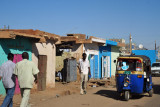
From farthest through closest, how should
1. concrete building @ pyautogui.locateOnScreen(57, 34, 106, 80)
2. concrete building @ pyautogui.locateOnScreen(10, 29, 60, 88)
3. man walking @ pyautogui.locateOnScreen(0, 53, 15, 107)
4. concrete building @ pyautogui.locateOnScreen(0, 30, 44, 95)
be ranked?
concrete building @ pyautogui.locateOnScreen(57, 34, 106, 80) < concrete building @ pyautogui.locateOnScreen(10, 29, 60, 88) < concrete building @ pyautogui.locateOnScreen(0, 30, 44, 95) < man walking @ pyautogui.locateOnScreen(0, 53, 15, 107)

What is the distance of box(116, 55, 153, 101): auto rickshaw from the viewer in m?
10.8

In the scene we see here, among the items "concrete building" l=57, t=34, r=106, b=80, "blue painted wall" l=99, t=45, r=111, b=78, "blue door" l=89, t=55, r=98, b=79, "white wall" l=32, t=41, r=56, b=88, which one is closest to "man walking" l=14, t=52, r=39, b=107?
"white wall" l=32, t=41, r=56, b=88

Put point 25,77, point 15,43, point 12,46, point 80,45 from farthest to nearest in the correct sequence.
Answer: point 80,45 < point 15,43 < point 12,46 < point 25,77

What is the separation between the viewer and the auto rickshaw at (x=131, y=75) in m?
10.8

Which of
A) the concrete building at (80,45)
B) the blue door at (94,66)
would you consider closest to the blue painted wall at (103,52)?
the blue door at (94,66)

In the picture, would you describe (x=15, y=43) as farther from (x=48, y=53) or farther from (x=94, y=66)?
(x=94, y=66)

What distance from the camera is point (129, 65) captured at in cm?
1120

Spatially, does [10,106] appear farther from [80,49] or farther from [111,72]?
[111,72]

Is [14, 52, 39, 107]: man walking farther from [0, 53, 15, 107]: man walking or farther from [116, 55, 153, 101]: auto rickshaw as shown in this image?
[116, 55, 153, 101]: auto rickshaw

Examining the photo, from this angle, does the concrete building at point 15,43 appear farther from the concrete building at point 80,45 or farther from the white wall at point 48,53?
the concrete building at point 80,45

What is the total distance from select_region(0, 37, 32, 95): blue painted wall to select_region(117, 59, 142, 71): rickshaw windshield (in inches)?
206

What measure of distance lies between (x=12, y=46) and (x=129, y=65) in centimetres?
572

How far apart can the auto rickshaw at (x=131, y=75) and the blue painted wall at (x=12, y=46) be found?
522cm

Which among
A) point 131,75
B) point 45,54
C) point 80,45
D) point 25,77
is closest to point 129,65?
point 131,75
